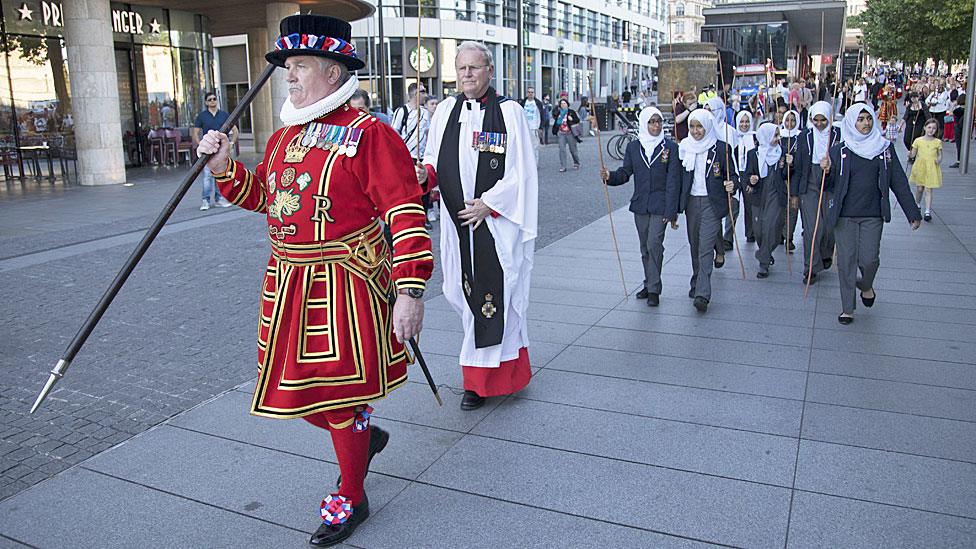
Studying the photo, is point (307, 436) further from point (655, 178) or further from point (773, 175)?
point (773, 175)

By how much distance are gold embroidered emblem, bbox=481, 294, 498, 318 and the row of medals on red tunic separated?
1.74 metres

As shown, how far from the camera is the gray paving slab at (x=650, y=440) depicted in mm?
3932

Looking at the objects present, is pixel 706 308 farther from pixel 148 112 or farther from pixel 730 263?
pixel 148 112

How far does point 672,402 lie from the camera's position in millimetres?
4781

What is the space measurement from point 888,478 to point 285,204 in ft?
9.55

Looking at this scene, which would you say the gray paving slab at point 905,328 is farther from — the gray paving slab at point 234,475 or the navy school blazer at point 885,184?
the gray paving slab at point 234,475

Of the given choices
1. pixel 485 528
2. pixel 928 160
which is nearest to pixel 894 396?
pixel 485 528

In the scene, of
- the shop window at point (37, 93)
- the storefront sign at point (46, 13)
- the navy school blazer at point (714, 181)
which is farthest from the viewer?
the shop window at point (37, 93)

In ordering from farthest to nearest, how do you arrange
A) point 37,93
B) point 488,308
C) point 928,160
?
point 37,93, point 928,160, point 488,308

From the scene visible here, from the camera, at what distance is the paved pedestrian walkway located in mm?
3391

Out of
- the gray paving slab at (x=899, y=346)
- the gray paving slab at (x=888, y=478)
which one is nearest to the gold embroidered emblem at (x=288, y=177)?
the gray paving slab at (x=888, y=478)

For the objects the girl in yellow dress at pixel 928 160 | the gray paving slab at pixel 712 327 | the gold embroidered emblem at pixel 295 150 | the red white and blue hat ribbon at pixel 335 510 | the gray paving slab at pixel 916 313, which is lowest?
the gray paving slab at pixel 916 313

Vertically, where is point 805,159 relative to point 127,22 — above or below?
below

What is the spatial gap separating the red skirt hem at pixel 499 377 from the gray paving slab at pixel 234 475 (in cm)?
90
